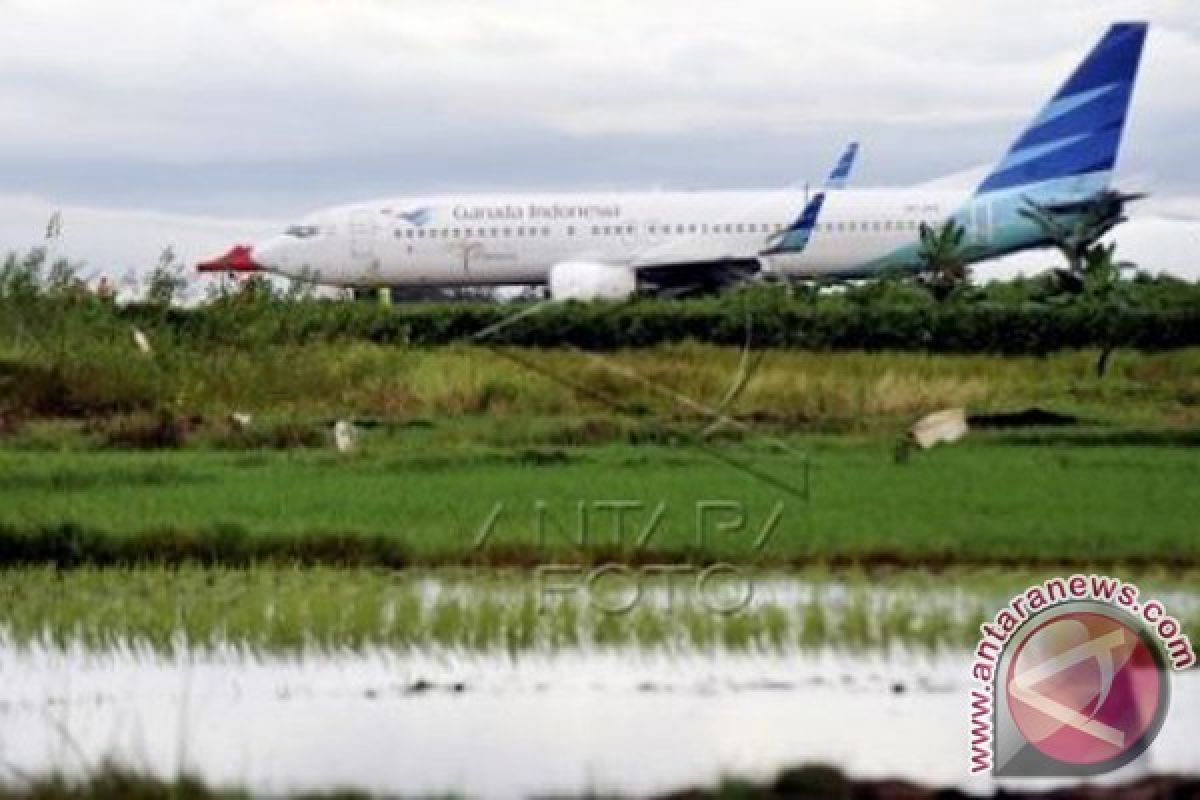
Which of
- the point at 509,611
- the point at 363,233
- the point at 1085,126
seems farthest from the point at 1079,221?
the point at 509,611

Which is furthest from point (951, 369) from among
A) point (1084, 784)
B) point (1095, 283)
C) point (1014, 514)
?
point (1084, 784)

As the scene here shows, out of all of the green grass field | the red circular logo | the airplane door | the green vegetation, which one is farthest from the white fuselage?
the red circular logo

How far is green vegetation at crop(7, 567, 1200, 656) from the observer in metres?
8.84

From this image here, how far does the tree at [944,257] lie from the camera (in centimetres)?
2800

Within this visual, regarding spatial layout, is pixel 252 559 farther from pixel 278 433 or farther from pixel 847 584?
pixel 278 433

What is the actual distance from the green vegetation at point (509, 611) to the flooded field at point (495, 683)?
2cm

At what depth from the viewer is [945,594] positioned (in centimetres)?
973

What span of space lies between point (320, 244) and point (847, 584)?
2977cm

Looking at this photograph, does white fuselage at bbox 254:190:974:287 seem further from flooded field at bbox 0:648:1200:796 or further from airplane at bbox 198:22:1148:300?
flooded field at bbox 0:648:1200:796

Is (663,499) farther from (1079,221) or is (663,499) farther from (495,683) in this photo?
(1079,221)

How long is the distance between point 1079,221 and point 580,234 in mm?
8016

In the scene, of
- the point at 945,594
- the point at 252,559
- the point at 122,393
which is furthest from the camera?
the point at 122,393

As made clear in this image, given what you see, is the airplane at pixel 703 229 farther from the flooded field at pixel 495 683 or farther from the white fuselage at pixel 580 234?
the flooded field at pixel 495 683

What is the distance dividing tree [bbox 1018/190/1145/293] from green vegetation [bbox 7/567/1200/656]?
780 inches
